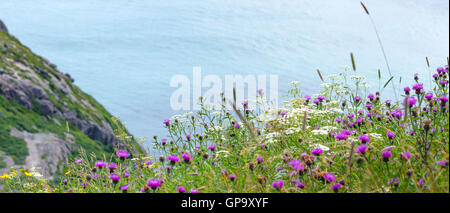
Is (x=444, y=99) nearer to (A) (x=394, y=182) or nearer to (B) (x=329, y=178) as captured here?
(A) (x=394, y=182)

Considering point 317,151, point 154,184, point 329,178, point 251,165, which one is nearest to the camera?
point 329,178

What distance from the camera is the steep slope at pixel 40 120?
29062 mm

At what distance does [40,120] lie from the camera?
40.5 meters

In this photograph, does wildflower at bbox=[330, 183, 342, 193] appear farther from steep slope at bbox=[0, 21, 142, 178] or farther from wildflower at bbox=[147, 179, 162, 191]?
steep slope at bbox=[0, 21, 142, 178]

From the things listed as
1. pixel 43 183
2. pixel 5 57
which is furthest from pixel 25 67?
pixel 43 183

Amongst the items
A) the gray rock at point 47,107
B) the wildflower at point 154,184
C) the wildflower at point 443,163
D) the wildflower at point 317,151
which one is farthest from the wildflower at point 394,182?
the gray rock at point 47,107

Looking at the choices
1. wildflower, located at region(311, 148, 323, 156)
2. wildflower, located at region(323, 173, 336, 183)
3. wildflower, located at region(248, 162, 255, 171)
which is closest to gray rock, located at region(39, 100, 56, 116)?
wildflower, located at region(248, 162, 255, 171)

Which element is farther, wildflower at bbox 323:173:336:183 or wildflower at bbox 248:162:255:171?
wildflower at bbox 248:162:255:171

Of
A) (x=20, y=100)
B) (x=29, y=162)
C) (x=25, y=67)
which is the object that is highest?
(x=25, y=67)

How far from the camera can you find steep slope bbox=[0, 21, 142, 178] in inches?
1144

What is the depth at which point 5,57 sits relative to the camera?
51.1 m

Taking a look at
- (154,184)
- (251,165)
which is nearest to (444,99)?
(251,165)
